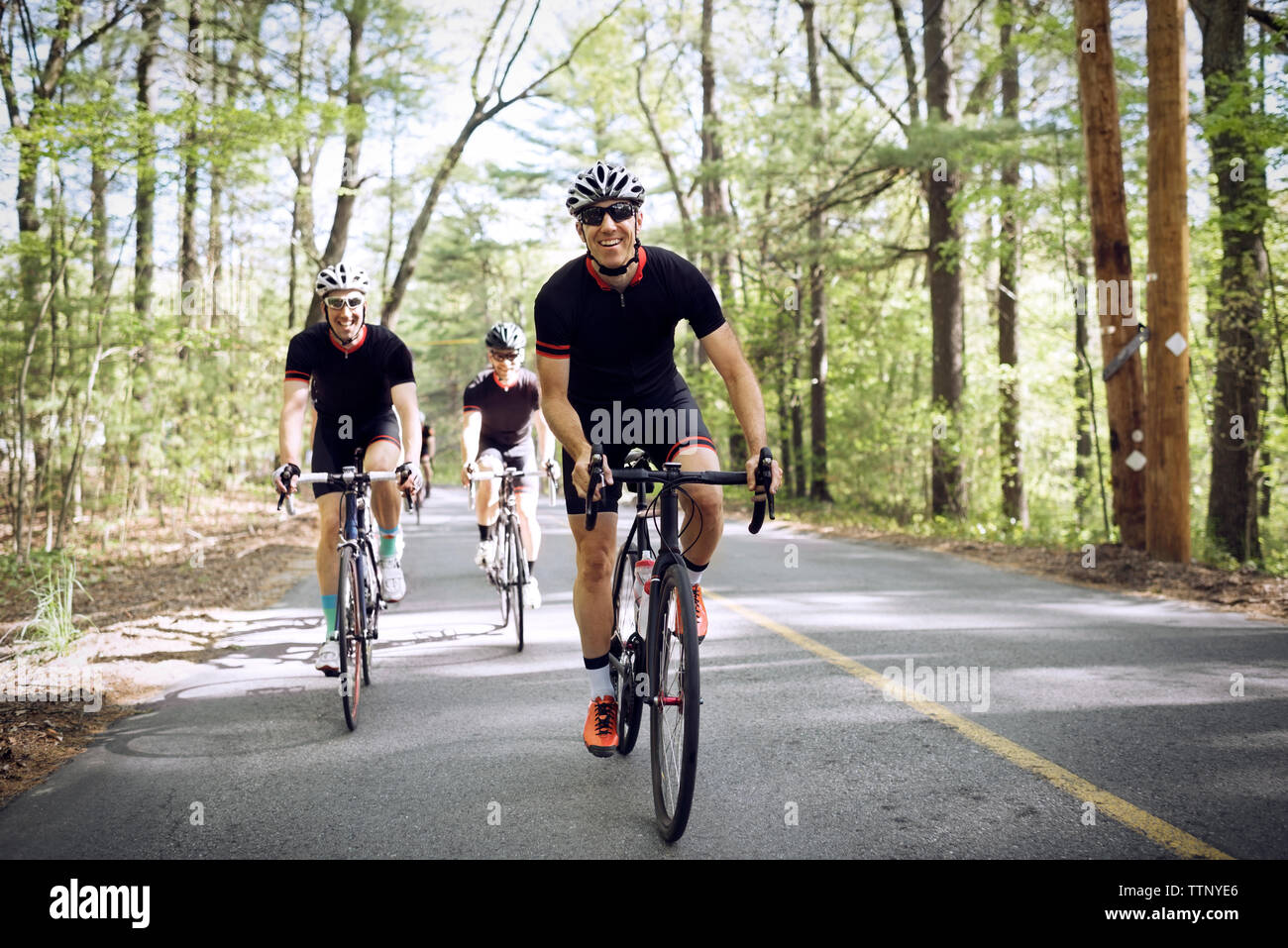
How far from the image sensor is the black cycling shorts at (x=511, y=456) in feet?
26.9

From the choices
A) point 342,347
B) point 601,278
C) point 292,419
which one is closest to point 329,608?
point 292,419

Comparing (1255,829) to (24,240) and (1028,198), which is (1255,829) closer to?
(24,240)

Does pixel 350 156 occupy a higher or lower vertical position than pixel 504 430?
Result: higher

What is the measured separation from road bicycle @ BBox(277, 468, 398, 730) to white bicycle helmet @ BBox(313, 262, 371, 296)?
1069mm

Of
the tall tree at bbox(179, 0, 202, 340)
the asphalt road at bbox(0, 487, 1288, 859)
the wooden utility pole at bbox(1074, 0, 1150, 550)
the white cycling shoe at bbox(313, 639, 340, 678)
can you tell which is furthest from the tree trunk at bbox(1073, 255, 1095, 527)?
the white cycling shoe at bbox(313, 639, 340, 678)

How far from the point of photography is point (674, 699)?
3555 millimetres

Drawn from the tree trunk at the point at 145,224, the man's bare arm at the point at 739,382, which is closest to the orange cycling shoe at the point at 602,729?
the man's bare arm at the point at 739,382

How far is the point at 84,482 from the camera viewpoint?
1558 centimetres

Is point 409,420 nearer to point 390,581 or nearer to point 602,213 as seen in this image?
point 390,581

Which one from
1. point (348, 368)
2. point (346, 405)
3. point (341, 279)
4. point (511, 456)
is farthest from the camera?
point (511, 456)

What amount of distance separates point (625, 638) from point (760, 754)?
2.56ft

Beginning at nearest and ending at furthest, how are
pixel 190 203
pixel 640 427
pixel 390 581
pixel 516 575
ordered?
pixel 640 427 → pixel 390 581 → pixel 516 575 → pixel 190 203

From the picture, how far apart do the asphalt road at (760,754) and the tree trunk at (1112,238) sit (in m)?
3.79
